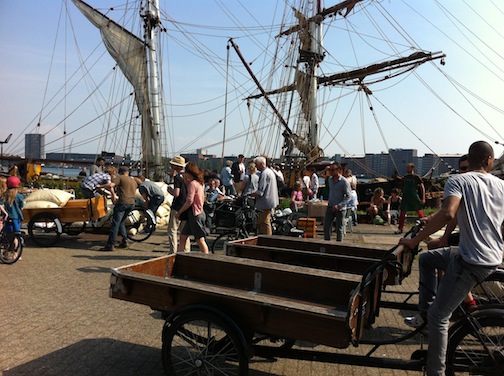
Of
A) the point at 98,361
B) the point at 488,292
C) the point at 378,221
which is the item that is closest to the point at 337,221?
the point at 488,292

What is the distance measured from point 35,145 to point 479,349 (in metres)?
37.4

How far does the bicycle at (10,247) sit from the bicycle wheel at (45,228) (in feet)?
5.30

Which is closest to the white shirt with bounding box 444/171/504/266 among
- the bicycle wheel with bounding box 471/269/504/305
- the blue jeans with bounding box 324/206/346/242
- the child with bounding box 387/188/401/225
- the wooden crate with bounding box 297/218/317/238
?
the bicycle wheel with bounding box 471/269/504/305

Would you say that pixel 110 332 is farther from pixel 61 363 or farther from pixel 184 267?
pixel 184 267

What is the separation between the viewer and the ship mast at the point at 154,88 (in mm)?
24578

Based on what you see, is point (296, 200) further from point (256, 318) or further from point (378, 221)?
point (256, 318)

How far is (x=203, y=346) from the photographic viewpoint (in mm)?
3365

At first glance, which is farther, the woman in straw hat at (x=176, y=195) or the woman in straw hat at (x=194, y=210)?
the woman in straw hat at (x=176, y=195)

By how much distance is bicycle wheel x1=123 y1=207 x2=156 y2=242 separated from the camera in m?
10.2

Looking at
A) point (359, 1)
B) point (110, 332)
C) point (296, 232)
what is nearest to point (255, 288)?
point (110, 332)

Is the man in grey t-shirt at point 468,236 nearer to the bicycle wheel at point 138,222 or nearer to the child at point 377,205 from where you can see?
the bicycle wheel at point 138,222

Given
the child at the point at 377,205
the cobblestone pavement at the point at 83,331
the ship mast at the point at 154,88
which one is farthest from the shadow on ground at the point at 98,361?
the ship mast at the point at 154,88

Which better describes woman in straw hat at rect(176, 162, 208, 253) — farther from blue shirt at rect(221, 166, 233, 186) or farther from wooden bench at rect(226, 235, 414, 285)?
blue shirt at rect(221, 166, 233, 186)

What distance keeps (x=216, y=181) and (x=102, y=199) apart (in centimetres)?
347
